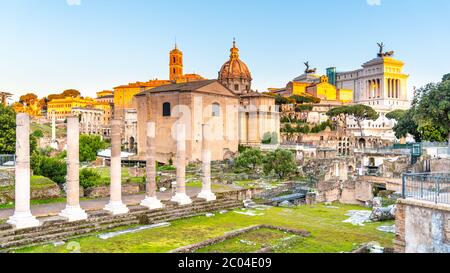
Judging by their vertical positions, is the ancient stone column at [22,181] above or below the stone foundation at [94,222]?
above

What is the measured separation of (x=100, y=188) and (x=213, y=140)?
80.1 ft

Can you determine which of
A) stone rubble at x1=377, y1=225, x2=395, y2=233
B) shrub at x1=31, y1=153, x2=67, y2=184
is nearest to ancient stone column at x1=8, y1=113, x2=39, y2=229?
shrub at x1=31, y1=153, x2=67, y2=184

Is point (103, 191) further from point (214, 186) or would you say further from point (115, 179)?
point (214, 186)

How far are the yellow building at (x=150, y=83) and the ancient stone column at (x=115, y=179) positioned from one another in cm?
6811

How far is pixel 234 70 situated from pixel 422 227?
5025 centimetres

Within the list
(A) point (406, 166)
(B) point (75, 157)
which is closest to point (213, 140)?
(A) point (406, 166)

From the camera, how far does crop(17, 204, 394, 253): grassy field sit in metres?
11.8

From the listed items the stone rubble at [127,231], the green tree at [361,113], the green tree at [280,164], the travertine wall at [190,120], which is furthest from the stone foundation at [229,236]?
the green tree at [361,113]

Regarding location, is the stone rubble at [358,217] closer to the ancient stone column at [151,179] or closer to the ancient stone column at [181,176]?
the ancient stone column at [181,176]

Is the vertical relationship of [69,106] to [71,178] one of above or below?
above

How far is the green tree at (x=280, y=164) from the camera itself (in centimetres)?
2866

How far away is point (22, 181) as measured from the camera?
1274cm

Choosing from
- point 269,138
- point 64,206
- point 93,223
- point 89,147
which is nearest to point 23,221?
point 93,223

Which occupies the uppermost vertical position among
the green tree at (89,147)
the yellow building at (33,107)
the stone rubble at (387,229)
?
the yellow building at (33,107)
